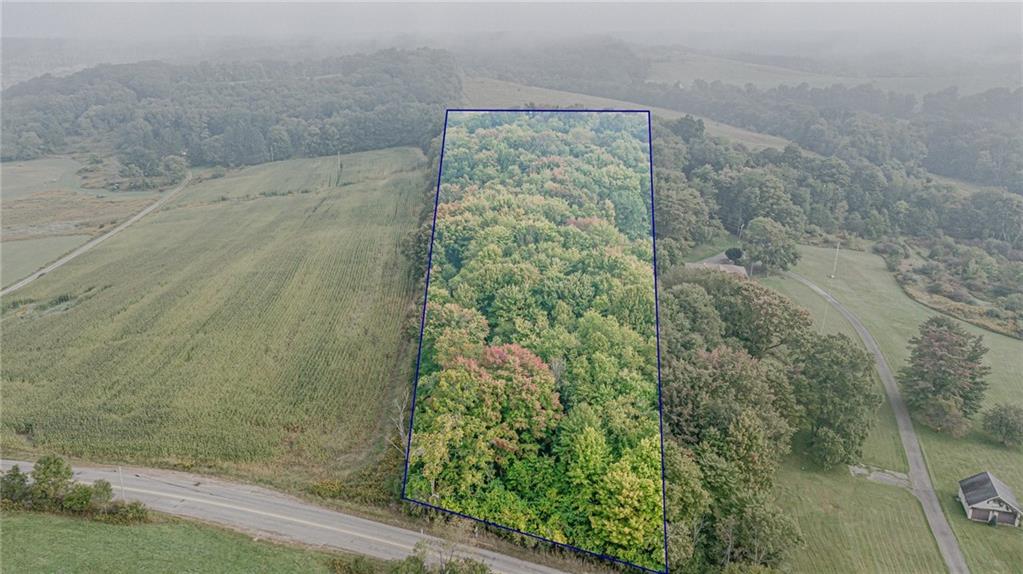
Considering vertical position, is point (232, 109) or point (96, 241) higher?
point (232, 109)

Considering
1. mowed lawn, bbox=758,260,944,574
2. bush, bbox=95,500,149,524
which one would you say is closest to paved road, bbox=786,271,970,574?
mowed lawn, bbox=758,260,944,574

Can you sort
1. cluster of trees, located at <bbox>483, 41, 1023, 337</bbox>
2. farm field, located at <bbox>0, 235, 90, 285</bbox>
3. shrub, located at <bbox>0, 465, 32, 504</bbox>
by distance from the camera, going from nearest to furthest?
shrub, located at <bbox>0, 465, 32, 504</bbox>, farm field, located at <bbox>0, 235, 90, 285</bbox>, cluster of trees, located at <bbox>483, 41, 1023, 337</bbox>

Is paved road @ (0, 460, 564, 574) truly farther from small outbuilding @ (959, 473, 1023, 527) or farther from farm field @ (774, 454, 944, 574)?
small outbuilding @ (959, 473, 1023, 527)

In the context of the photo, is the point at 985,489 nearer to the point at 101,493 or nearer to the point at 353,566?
the point at 353,566

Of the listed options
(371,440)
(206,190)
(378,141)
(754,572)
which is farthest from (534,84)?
(754,572)

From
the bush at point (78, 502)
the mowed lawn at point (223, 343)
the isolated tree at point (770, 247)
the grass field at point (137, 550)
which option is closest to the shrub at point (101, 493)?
the bush at point (78, 502)

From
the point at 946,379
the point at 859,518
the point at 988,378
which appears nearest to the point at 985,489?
the point at 859,518
